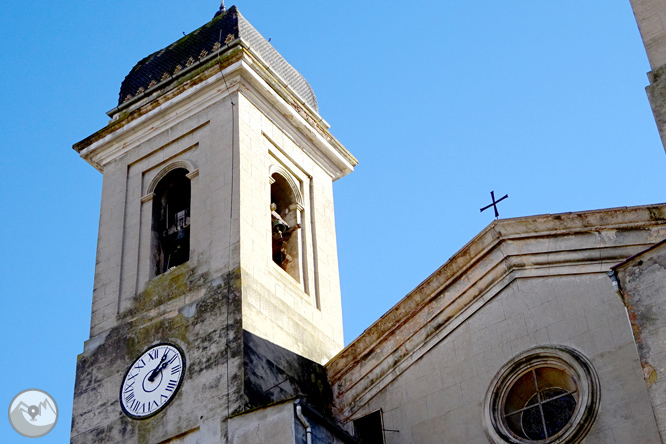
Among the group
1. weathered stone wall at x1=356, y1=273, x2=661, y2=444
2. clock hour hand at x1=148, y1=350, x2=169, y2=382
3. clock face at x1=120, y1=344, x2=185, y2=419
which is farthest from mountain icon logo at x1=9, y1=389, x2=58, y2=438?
weathered stone wall at x1=356, y1=273, x2=661, y2=444

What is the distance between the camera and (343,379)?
63.5 feet

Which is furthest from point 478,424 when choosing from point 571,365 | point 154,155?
point 154,155

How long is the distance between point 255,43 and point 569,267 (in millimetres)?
9030

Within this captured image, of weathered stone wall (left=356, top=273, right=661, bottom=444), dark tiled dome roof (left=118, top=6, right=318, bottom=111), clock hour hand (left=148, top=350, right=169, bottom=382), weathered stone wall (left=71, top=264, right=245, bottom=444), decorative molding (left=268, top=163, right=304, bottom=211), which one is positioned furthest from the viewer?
dark tiled dome roof (left=118, top=6, right=318, bottom=111)

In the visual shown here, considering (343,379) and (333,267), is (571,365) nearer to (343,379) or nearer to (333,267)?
(343,379)

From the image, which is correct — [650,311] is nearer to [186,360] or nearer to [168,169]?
[186,360]

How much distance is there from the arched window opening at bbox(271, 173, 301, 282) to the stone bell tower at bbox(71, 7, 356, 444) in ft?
0.09

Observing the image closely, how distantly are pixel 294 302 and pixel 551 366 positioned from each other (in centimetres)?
545

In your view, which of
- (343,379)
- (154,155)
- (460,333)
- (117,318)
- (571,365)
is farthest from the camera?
(154,155)

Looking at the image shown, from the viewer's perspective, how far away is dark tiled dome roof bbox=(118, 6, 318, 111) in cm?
2323

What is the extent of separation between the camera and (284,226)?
2197 centimetres

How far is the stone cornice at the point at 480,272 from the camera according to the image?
17250 mm

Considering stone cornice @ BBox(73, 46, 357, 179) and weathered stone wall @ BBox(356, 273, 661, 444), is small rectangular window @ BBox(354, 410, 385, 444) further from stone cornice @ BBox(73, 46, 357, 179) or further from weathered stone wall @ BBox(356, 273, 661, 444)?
stone cornice @ BBox(73, 46, 357, 179)

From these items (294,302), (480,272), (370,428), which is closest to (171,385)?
(294,302)
